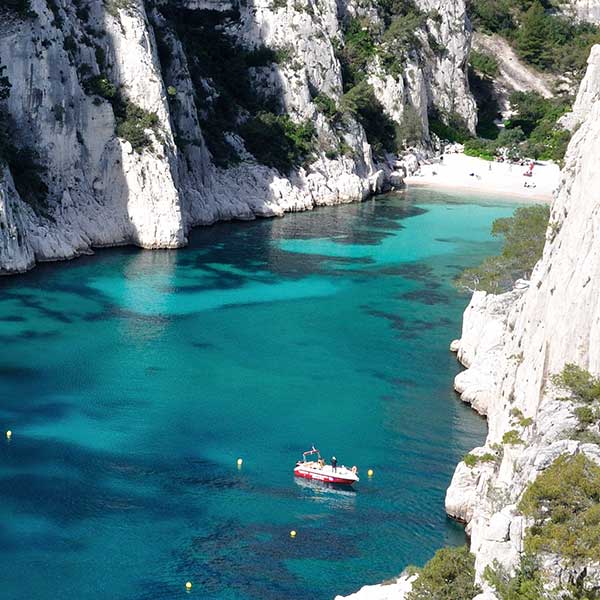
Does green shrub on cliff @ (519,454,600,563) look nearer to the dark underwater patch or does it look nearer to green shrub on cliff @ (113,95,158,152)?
the dark underwater patch

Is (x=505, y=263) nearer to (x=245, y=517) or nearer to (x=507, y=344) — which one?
(x=507, y=344)

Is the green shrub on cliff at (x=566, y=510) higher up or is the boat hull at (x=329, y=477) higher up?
the green shrub on cliff at (x=566, y=510)

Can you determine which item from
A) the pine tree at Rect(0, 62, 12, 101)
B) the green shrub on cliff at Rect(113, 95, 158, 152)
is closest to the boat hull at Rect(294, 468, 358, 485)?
the pine tree at Rect(0, 62, 12, 101)

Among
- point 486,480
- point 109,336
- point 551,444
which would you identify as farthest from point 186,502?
point 109,336

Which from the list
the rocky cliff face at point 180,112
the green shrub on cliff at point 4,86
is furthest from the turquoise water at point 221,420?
the green shrub on cliff at point 4,86

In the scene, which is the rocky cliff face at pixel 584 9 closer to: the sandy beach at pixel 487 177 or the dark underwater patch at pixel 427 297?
the sandy beach at pixel 487 177

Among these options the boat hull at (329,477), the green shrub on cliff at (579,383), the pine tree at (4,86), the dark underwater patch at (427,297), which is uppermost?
the pine tree at (4,86)
